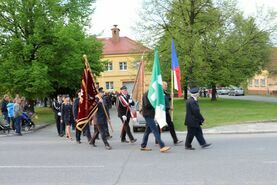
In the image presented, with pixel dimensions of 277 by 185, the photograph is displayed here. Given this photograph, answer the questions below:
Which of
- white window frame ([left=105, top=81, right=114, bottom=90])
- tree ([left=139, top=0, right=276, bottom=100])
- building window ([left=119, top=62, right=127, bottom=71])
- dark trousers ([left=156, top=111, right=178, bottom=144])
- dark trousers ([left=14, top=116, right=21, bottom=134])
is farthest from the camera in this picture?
white window frame ([left=105, top=81, right=114, bottom=90])

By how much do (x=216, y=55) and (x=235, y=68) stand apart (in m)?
3.05

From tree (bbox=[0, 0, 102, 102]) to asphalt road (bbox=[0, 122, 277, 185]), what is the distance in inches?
650

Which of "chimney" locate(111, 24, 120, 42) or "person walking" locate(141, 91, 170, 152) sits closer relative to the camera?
"person walking" locate(141, 91, 170, 152)

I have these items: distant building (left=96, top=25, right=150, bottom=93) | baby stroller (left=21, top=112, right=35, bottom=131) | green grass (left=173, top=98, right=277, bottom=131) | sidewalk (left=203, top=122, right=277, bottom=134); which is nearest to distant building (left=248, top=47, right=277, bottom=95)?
distant building (left=96, top=25, right=150, bottom=93)

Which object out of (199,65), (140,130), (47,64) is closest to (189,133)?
(140,130)

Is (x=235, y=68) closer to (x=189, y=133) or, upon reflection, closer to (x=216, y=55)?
(x=216, y=55)

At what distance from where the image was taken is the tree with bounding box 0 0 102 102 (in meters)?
30.0

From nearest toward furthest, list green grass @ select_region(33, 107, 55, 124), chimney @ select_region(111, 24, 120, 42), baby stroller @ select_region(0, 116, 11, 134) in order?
baby stroller @ select_region(0, 116, 11, 134) < green grass @ select_region(33, 107, 55, 124) < chimney @ select_region(111, 24, 120, 42)

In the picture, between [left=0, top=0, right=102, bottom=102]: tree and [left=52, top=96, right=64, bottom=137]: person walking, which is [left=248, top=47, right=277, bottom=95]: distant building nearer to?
[left=0, top=0, right=102, bottom=102]: tree

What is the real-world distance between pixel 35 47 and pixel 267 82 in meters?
61.7

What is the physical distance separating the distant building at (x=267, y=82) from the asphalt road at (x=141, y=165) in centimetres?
6075

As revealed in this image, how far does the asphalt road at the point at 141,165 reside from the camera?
838 cm

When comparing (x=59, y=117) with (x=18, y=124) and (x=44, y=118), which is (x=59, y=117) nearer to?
(x=18, y=124)

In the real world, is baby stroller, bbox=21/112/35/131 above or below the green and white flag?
below
